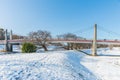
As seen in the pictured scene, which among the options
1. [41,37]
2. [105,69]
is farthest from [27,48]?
[105,69]

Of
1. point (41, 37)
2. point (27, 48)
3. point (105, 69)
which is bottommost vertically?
point (105, 69)

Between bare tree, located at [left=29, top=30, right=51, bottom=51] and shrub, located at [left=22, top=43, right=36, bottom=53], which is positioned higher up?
bare tree, located at [left=29, top=30, right=51, bottom=51]

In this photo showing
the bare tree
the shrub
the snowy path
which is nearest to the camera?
the snowy path

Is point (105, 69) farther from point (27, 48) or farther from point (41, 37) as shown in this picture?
point (41, 37)

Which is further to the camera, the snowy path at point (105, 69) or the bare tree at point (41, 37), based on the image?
the bare tree at point (41, 37)

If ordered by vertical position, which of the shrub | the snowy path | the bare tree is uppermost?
the bare tree

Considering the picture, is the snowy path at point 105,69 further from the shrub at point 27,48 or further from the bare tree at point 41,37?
the bare tree at point 41,37

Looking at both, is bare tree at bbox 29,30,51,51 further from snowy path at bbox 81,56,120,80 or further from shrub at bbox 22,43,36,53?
snowy path at bbox 81,56,120,80

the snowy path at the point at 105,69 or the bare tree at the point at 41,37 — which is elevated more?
the bare tree at the point at 41,37

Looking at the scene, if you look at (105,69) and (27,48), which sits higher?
(27,48)

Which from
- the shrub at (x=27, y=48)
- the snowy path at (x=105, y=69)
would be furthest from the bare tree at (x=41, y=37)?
the snowy path at (x=105, y=69)

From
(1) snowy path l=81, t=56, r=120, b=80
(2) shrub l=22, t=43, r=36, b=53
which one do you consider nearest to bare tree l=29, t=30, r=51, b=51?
(2) shrub l=22, t=43, r=36, b=53

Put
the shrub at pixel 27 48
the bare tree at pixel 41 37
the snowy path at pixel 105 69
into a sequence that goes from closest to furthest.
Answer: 1. the snowy path at pixel 105 69
2. the shrub at pixel 27 48
3. the bare tree at pixel 41 37

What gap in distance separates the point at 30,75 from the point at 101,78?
7.04 meters
